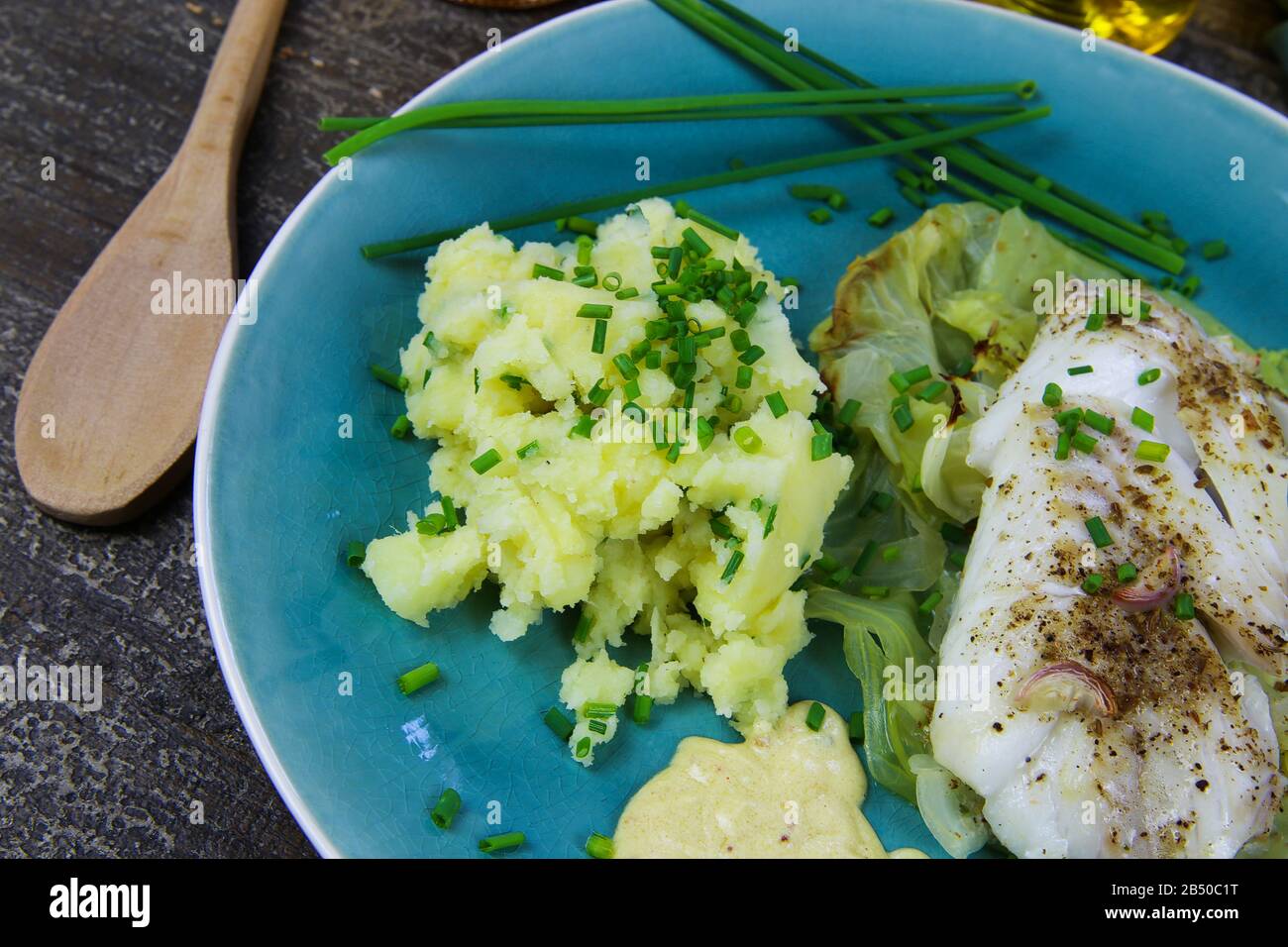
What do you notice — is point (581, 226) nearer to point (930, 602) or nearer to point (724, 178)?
point (724, 178)

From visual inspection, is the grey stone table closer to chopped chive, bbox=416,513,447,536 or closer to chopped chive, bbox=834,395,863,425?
chopped chive, bbox=416,513,447,536

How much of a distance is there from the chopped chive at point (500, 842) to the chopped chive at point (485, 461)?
105 centimetres

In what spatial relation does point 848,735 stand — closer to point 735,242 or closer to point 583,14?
point 735,242

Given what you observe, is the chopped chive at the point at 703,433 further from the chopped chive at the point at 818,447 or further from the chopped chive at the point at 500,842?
the chopped chive at the point at 500,842

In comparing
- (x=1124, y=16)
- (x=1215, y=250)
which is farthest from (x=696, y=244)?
(x=1124, y=16)

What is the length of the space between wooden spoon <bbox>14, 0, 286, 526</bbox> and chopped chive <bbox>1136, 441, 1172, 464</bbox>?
3.10 meters

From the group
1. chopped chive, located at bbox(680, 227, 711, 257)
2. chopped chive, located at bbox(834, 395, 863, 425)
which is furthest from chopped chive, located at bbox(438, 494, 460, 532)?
chopped chive, located at bbox(834, 395, 863, 425)

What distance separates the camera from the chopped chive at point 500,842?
3.19m

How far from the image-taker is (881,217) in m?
4.44

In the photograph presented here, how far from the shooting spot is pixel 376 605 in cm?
351

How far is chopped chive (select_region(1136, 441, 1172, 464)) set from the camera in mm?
3488

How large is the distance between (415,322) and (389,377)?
0.27 m

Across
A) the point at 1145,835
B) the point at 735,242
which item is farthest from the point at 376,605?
the point at 1145,835

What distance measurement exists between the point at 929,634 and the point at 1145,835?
2.97 ft
